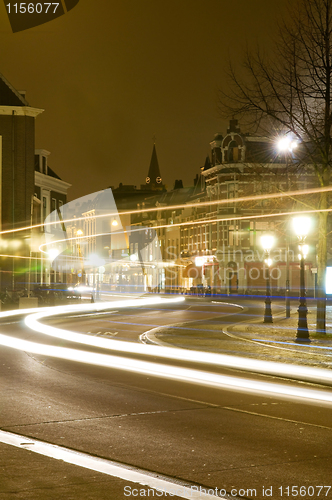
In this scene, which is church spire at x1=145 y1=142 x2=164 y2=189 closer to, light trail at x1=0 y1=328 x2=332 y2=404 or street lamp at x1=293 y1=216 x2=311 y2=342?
street lamp at x1=293 y1=216 x2=311 y2=342

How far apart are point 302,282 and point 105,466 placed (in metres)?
15.3

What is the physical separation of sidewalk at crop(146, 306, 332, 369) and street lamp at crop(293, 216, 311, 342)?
1.28 feet

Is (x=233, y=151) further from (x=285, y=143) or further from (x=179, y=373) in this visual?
(x=179, y=373)

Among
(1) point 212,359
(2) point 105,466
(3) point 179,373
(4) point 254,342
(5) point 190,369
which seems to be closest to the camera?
(2) point 105,466

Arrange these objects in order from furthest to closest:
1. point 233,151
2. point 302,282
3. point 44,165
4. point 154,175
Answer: point 154,175 → point 233,151 → point 44,165 → point 302,282

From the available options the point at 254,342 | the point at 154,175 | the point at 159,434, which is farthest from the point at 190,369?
the point at 154,175

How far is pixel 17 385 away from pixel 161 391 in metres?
2.73

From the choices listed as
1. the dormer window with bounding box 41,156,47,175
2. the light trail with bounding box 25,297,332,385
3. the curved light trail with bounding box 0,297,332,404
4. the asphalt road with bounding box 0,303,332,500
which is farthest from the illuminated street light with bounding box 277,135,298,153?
the dormer window with bounding box 41,156,47,175

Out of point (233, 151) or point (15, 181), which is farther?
point (233, 151)

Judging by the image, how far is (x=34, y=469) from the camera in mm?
6609

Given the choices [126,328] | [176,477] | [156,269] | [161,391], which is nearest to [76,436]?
[176,477]

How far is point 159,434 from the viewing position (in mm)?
8289

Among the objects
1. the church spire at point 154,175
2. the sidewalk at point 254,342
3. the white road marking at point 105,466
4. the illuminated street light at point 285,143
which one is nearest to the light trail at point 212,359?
the sidewalk at point 254,342

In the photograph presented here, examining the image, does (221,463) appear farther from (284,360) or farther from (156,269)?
(156,269)
